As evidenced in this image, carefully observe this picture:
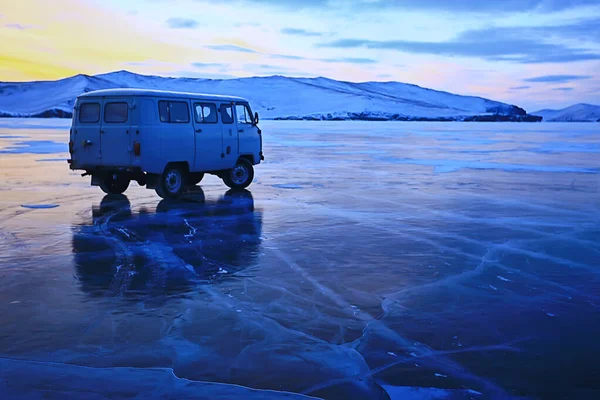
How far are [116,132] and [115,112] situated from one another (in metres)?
0.43

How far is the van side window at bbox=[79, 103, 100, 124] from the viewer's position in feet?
44.4

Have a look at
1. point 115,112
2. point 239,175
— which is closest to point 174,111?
point 115,112

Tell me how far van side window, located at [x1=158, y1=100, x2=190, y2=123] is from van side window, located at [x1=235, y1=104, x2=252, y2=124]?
1.79m

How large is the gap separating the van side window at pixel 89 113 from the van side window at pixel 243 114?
11.3 feet

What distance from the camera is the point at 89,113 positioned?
44.9ft

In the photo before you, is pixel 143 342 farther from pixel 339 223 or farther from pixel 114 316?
pixel 339 223

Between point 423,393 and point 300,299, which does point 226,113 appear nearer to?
point 300,299

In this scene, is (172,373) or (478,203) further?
(478,203)

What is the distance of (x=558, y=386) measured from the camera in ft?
14.6

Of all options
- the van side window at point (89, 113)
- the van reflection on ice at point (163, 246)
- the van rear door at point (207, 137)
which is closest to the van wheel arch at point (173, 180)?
the van rear door at point (207, 137)

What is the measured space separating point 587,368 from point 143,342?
3.38m

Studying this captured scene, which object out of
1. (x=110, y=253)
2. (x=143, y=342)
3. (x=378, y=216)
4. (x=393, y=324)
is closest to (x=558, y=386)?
(x=393, y=324)

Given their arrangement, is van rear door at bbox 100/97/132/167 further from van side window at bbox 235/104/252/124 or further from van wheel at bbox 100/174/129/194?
van side window at bbox 235/104/252/124

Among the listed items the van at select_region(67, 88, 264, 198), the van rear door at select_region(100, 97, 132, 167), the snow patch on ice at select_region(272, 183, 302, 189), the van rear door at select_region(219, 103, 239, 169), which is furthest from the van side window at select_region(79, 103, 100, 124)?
the snow patch on ice at select_region(272, 183, 302, 189)
